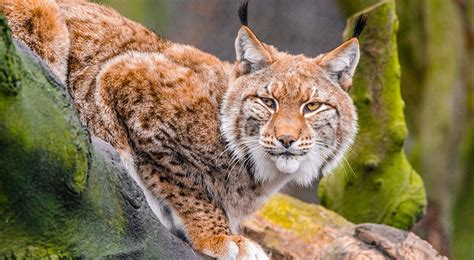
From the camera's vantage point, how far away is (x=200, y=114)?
5293 mm

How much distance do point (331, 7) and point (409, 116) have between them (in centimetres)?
204

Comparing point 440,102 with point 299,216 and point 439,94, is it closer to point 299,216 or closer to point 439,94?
point 439,94

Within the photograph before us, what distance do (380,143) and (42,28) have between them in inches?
117

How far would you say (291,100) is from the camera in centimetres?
518

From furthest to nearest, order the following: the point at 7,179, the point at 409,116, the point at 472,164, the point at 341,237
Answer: the point at 409,116 < the point at 472,164 < the point at 341,237 < the point at 7,179

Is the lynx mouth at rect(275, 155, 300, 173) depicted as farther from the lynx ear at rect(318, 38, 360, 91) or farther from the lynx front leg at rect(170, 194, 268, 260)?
the lynx ear at rect(318, 38, 360, 91)

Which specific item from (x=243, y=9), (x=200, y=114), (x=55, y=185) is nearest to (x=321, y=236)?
(x=200, y=114)

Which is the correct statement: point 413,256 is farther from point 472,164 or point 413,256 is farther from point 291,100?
point 472,164

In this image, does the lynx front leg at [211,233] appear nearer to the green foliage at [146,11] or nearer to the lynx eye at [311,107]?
the lynx eye at [311,107]

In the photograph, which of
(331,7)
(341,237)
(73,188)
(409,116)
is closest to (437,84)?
(409,116)

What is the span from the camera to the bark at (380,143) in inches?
264

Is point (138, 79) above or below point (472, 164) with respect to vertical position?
above

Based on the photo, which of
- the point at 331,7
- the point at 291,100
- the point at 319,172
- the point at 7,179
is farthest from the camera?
the point at 331,7

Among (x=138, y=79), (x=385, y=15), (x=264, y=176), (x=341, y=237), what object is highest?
(x=385, y=15)
